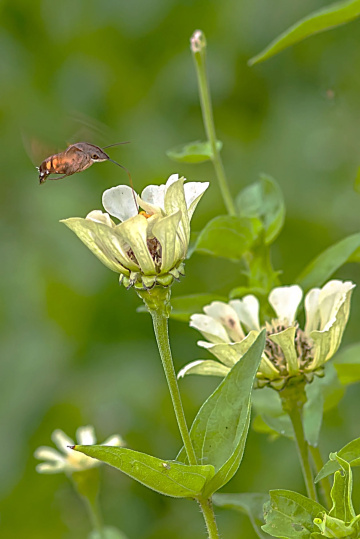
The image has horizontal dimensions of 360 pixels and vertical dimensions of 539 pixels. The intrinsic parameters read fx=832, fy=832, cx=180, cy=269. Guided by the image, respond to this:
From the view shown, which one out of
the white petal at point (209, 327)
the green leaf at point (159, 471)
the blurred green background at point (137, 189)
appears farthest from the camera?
the blurred green background at point (137, 189)

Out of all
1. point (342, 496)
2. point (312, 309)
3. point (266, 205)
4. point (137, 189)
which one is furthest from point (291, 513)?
point (137, 189)

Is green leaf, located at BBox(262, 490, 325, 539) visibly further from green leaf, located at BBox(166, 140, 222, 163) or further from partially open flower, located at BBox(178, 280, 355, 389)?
green leaf, located at BBox(166, 140, 222, 163)

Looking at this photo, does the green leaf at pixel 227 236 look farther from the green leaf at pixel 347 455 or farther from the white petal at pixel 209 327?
the green leaf at pixel 347 455

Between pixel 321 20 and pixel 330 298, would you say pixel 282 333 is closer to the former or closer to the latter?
pixel 330 298

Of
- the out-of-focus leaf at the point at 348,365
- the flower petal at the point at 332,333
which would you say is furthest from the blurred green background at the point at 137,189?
the flower petal at the point at 332,333

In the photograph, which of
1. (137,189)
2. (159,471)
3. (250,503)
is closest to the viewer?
(159,471)

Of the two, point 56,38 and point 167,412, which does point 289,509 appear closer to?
point 167,412

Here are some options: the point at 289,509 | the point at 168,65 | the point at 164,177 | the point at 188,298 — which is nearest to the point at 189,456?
the point at 289,509
